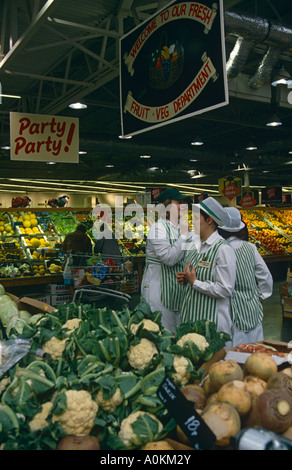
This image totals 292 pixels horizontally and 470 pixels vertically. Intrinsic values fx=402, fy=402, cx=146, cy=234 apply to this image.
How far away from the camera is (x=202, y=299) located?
3.24 meters

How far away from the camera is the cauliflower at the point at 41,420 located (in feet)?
4.95

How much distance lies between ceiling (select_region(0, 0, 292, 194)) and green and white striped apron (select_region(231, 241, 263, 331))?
2763mm

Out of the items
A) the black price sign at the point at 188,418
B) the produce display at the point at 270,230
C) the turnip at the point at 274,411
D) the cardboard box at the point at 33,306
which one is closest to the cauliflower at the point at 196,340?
the turnip at the point at 274,411

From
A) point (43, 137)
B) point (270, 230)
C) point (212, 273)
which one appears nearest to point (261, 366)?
point (212, 273)

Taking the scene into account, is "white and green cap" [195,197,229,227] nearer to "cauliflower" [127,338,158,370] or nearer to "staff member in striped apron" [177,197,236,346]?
"staff member in striped apron" [177,197,236,346]

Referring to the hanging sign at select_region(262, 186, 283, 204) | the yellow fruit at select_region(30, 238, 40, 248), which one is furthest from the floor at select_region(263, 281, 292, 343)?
the hanging sign at select_region(262, 186, 283, 204)

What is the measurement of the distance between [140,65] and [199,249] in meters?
1.56

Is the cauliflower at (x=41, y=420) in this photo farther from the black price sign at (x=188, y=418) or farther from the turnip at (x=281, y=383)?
the turnip at (x=281, y=383)

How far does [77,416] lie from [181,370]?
1.84 feet

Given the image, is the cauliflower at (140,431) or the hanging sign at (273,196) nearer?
the cauliflower at (140,431)

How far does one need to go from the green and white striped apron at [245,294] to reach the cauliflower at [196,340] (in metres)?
1.33

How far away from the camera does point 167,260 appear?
3.86 meters

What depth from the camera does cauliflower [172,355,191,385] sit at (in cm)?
183
